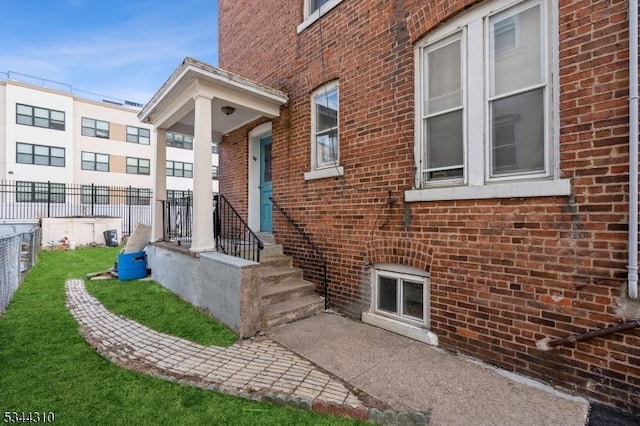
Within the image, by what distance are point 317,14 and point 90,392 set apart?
597 centimetres

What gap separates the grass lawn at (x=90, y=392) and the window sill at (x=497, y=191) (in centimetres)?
246

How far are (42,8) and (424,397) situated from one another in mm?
18890

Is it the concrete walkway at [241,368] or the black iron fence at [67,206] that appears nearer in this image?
the concrete walkway at [241,368]

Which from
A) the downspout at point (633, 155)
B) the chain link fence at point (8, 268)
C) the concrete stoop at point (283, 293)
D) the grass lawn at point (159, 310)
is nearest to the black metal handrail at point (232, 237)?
the concrete stoop at point (283, 293)

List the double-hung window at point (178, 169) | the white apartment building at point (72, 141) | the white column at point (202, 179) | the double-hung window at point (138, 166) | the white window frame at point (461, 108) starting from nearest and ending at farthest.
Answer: the white window frame at point (461, 108), the white column at point (202, 179), the white apartment building at point (72, 141), the double-hung window at point (138, 166), the double-hung window at point (178, 169)

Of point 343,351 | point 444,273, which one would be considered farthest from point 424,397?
point 444,273

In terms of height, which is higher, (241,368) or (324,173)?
(324,173)

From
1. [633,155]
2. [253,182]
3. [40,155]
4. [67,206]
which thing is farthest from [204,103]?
[40,155]

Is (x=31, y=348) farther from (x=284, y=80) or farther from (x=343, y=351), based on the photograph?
(x=284, y=80)

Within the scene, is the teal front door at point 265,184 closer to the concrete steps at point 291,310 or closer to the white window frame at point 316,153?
the white window frame at point 316,153

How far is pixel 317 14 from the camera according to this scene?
5.47 meters

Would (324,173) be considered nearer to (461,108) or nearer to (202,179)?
(202,179)

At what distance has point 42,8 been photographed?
1313 cm

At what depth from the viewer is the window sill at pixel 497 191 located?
2.87 m
